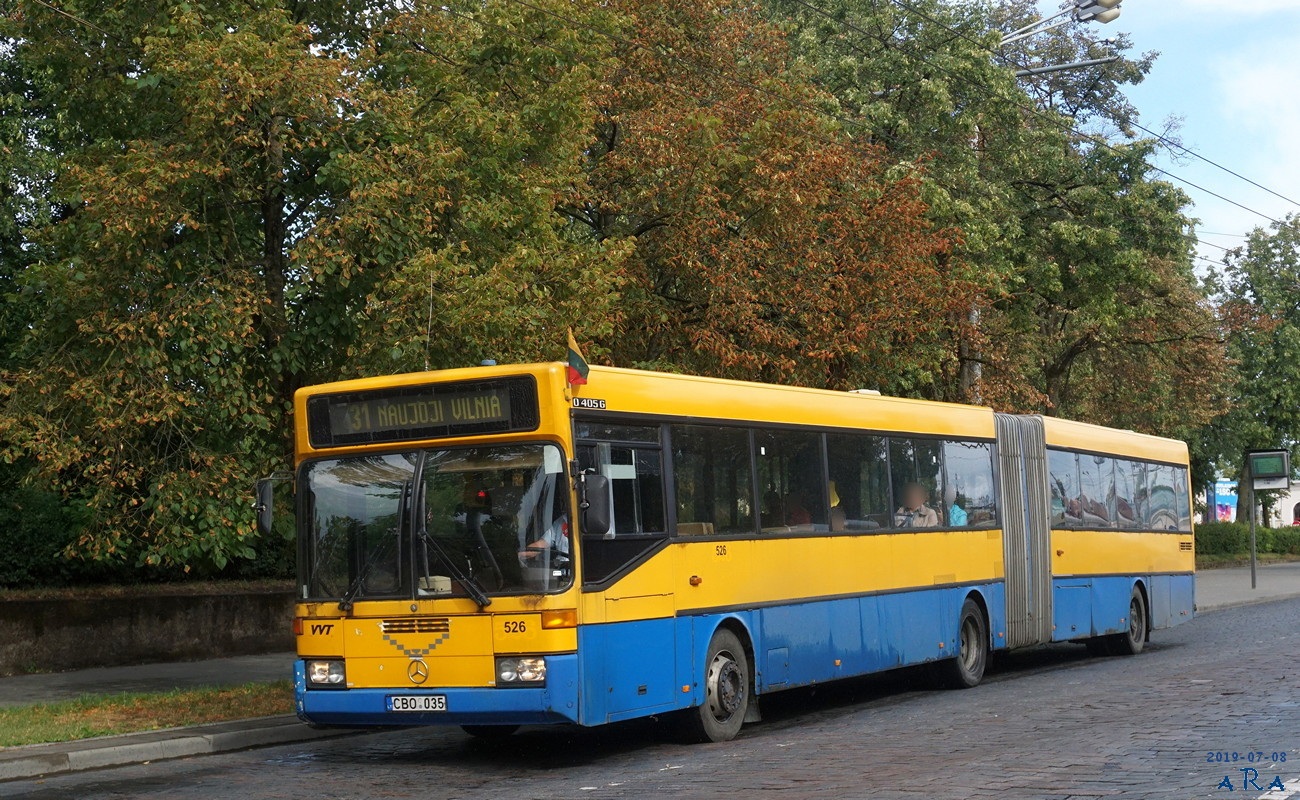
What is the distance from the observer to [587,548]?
458 inches

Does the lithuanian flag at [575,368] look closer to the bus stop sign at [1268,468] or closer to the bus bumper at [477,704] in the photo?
the bus bumper at [477,704]

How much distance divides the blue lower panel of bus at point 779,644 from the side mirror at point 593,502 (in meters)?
0.73

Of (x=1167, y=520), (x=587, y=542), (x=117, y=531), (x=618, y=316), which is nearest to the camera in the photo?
(x=587, y=542)

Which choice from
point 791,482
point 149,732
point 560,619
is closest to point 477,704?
point 560,619

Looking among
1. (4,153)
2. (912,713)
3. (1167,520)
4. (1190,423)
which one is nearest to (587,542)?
(912,713)

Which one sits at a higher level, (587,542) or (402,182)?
(402,182)

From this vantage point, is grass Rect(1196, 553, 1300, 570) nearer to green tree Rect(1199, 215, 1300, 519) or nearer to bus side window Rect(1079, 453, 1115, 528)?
green tree Rect(1199, 215, 1300, 519)

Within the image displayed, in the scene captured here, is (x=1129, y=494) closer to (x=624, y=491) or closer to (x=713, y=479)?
(x=713, y=479)

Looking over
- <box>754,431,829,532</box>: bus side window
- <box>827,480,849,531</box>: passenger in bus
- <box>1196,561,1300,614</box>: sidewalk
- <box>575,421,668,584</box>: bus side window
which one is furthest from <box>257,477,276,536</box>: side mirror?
<box>1196,561,1300,614</box>: sidewalk

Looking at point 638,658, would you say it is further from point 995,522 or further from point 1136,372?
point 1136,372

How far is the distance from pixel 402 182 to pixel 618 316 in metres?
5.06

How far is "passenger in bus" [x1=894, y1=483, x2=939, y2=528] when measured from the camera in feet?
54.1

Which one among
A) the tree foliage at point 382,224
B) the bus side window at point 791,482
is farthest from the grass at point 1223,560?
the bus side window at point 791,482

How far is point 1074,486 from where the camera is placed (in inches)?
816
